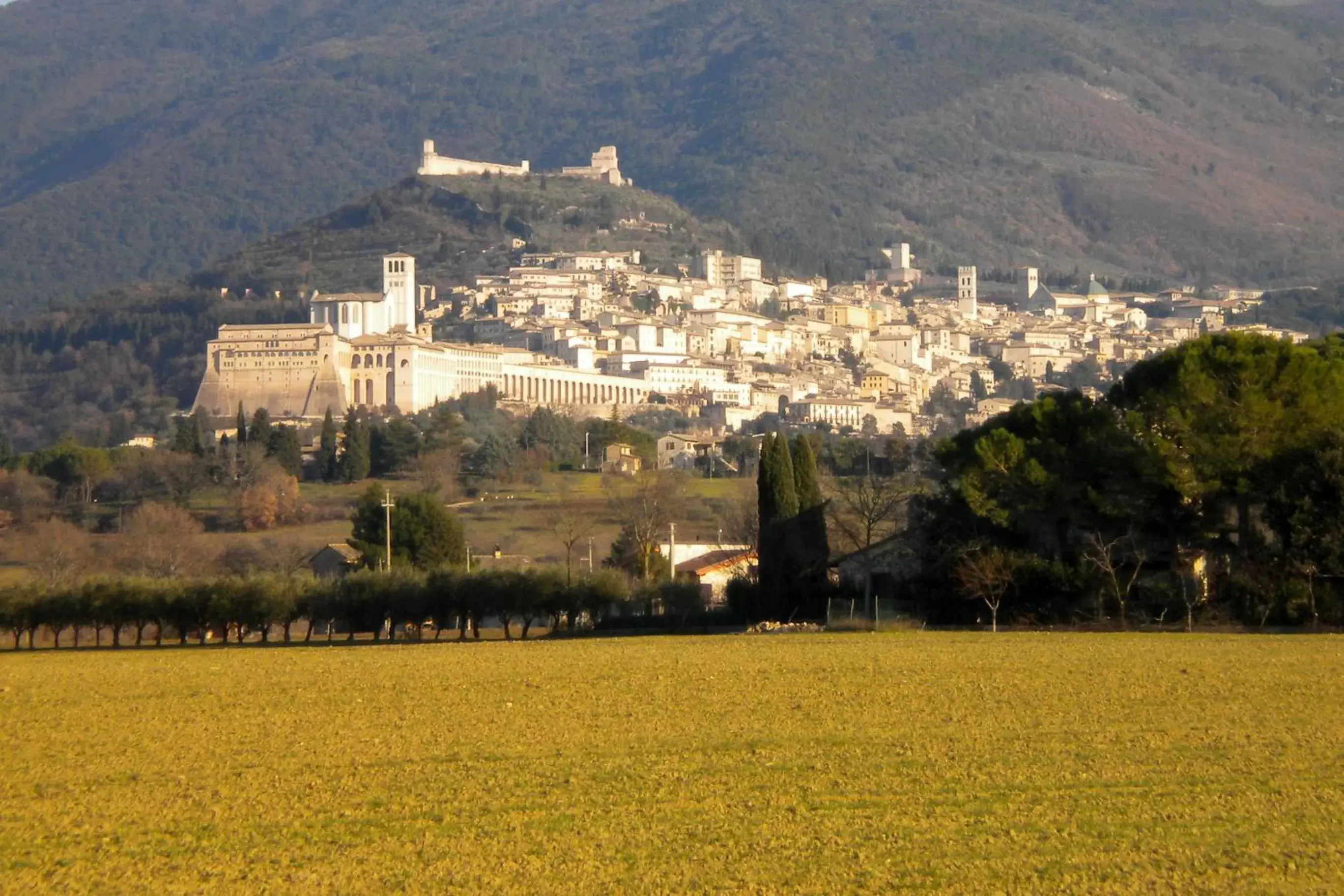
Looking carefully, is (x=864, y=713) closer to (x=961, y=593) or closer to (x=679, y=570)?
(x=961, y=593)

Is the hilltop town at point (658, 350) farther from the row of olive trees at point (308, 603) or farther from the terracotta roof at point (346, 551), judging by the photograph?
the row of olive trees at point (308, 603)

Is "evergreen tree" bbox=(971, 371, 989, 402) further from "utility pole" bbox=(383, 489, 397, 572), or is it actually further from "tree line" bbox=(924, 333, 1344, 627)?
"tree line" bbox=(924, 333, 1344, 627)

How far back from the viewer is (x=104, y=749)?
1755cm

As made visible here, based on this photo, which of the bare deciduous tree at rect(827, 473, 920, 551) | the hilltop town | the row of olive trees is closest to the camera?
the row of olive trees

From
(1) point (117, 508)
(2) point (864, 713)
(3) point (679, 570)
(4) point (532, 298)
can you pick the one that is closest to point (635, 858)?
(2) point (864, 713)

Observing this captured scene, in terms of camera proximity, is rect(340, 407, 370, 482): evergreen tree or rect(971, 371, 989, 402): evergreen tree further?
rect(971, 371, 989, 402): evergreen tree

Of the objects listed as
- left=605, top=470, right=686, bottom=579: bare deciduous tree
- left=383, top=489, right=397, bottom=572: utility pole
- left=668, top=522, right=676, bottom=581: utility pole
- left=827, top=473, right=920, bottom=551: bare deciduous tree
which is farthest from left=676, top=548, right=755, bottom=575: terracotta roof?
left=383, top=489, right=397, bottom=572: utility pole

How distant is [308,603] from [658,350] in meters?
104

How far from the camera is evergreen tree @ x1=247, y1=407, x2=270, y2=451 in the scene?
3469 inches

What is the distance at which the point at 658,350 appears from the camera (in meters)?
145

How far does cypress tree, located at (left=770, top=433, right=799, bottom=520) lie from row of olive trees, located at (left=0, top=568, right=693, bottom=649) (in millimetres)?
3734

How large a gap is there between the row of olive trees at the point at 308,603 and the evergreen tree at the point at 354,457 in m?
42.8

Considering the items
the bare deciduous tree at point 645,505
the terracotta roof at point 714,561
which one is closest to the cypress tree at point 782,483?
the bare deciduous tree at point 645,505

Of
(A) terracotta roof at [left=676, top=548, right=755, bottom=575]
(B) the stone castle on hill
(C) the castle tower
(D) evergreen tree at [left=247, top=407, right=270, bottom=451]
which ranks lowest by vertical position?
(A) terracotta roof at [left=676, top=548, right=755, bottom=575]
